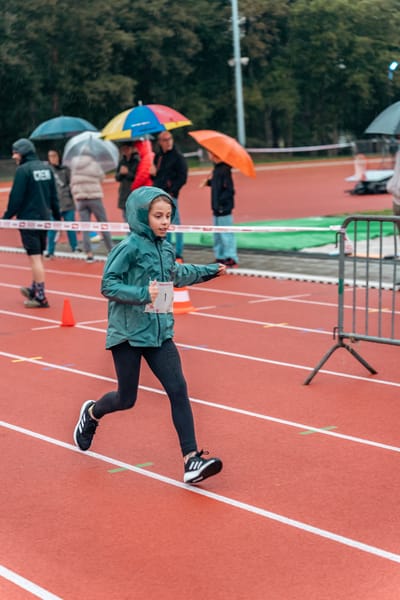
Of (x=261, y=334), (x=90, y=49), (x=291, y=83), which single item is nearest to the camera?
(x=261, y=334)

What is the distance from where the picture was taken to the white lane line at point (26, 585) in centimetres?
477

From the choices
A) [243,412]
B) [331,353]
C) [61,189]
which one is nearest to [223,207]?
[61,189]

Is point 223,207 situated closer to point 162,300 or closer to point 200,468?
point 162,300

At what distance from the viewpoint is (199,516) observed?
580cm

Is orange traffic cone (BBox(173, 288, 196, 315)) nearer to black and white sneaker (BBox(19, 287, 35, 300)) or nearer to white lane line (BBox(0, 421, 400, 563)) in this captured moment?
A: black and white sneaker (BBox(19, 287, 35, 300))

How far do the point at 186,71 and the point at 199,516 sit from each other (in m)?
60.8

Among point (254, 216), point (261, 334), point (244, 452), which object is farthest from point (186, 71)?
point (244, 452)

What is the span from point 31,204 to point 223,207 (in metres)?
3.95

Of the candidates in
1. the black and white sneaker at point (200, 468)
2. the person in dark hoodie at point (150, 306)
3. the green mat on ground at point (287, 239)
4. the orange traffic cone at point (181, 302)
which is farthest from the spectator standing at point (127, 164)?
the black and white sneaker at point (200, 468)

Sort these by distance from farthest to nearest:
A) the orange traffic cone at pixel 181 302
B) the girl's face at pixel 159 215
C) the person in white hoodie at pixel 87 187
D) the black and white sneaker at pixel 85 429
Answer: the person in white hoodie at pixel 87 187 < the orange traffic cone at pixel 181 302 < the black and white sneaker at pixel 85 429 < the girl's face at pixel 159 215

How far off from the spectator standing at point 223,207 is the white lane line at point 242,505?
8.88 m

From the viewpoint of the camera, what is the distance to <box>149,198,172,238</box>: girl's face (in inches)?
245

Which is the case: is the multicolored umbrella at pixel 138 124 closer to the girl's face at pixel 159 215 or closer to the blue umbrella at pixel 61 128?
the blue umbrella at pixel 61 128

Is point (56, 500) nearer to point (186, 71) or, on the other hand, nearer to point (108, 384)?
point (108, 384)
